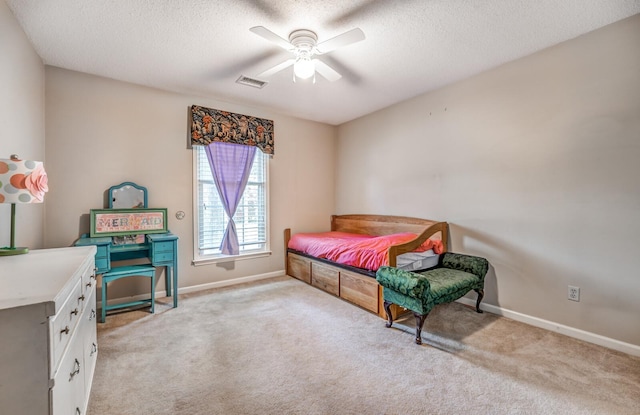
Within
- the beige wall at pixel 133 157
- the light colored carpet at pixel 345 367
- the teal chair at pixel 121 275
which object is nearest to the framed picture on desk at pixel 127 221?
the beige wall at pixel 133 157

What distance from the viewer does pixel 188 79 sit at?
10.5ft

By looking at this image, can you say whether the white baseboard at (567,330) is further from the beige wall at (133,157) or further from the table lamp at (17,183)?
the table lamp at (17,183)

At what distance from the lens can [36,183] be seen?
5.96 feet

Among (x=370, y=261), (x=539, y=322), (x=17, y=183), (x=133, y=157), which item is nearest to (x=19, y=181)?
(x=17, y=183)

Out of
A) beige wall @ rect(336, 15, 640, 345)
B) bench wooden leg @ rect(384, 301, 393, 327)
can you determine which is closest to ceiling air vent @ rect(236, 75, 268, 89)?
beige wall @ rect(336, 15, 640, 345)

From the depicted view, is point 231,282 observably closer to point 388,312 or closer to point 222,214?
point 222,214

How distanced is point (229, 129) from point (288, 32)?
1857mm

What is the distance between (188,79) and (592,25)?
12.3ft

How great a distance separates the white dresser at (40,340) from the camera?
3.10 feet

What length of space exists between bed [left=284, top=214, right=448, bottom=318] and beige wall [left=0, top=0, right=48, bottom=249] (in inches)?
110

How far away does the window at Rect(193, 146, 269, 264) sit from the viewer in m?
3.79

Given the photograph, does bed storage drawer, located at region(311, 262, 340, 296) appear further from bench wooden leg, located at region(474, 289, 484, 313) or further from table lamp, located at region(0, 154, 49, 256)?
table lamp, located at region(0, 154, 49, 256)

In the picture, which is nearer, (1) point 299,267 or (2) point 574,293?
(2) point 574,293

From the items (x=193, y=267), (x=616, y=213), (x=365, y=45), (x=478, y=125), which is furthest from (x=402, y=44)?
(x=193, y=267)
